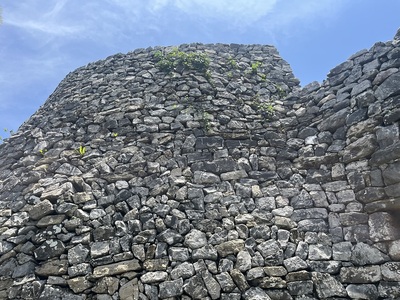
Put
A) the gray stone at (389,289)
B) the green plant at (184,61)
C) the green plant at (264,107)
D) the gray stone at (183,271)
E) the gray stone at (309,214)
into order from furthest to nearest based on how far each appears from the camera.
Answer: the green plant at (184,61), the green plant at (264,107), the gray stone at (309,214), the gray stone at (183,271), the gray stone at (389,289)

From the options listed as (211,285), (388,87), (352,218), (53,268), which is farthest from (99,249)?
(388,87)

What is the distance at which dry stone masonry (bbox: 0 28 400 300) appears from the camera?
500 cm

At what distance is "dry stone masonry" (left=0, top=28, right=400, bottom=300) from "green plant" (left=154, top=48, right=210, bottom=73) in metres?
0.36

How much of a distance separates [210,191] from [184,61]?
13.0 ft

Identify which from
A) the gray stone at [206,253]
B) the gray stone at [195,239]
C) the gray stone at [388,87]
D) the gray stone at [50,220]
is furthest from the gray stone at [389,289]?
the gray stone at [50,220]

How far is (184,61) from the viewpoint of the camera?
28.7 feet

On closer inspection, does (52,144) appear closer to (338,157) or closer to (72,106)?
(72,106)

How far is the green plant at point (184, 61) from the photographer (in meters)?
8.64

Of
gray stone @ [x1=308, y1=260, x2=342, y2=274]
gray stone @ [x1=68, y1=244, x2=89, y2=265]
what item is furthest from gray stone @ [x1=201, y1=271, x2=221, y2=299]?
gray stone @ [x1=68, y1=244, x2=89, y2=265]

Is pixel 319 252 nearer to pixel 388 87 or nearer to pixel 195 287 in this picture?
pixel 195 287

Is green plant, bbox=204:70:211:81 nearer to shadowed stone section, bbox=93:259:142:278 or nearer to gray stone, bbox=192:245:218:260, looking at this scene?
gray stone, bbox=192:245:218:260

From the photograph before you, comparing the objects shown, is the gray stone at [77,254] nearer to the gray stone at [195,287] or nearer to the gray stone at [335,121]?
the gray stone at [195,287]

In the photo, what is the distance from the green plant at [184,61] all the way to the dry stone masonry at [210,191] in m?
0.36

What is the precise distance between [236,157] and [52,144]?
3739 mm
